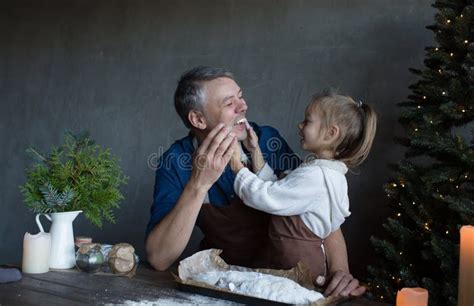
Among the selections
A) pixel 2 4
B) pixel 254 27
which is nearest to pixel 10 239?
pixel 2 4

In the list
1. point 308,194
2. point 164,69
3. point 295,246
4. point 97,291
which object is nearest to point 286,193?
point 308,194

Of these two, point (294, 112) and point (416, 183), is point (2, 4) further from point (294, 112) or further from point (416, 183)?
point (416, 183)

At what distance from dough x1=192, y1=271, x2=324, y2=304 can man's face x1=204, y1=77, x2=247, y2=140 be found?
0.76 m

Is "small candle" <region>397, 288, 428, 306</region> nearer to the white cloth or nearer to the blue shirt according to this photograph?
the white cloth

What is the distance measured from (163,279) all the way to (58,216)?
42cm

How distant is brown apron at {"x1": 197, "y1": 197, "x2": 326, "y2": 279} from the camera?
2062 mm

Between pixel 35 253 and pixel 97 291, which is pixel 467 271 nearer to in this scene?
pixel 97 291

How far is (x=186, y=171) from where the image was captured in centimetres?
250

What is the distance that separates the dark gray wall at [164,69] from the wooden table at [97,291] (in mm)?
1585

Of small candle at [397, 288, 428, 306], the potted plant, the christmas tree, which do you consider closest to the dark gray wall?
the christmas tree

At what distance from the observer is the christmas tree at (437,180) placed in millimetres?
2371

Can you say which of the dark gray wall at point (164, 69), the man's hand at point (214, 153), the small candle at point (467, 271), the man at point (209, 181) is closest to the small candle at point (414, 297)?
the small candle at point (467, 271)

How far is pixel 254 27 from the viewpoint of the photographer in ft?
11.7

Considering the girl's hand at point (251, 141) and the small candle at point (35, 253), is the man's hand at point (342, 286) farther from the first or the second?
the small candle at point (35, 253)
